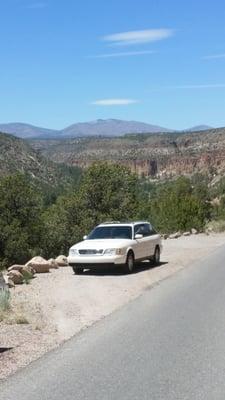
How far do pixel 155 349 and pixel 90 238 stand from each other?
39.9 ft

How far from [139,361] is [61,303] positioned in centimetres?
606

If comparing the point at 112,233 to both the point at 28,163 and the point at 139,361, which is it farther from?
the point at 28,163

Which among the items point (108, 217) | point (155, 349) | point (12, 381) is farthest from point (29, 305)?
point (108, 217)

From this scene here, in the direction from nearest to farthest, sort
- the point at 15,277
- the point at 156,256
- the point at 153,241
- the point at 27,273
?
the point at 15,277 → the point at 27,273 → the point at 153,241 → the point at 156,256

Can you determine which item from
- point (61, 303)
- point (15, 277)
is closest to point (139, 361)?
point (61, 303)

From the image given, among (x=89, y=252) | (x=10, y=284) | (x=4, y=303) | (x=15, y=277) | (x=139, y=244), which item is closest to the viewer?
(x=4, y=303)

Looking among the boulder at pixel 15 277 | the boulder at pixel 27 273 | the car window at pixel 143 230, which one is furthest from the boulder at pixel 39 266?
the car window at pixel 143 230

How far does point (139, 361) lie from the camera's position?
826 cm

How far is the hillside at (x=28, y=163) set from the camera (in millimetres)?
120375

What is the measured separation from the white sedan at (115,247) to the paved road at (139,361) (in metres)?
6.25

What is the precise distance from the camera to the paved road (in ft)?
22.3

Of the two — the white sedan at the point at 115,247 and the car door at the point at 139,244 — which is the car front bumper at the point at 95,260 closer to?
the white sedan at the point at 115,247

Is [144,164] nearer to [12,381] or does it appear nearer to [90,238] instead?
[90,238]

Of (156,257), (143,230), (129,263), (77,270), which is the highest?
(143,230)
